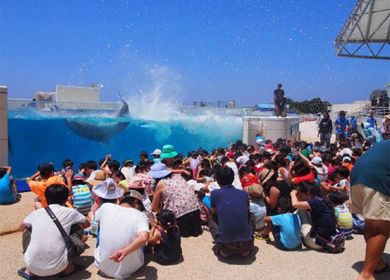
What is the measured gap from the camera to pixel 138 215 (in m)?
3.86

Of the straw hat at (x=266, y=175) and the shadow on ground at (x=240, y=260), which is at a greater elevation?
the straw hat at (x=266, y=175)

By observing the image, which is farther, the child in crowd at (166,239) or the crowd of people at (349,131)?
the crowd of people at (349,131)

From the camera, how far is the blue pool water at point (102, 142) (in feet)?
49.8

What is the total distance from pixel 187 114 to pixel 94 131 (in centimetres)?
568

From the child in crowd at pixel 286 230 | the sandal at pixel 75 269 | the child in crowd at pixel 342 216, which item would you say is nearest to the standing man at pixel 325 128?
the child in crowd at pixel 342 216

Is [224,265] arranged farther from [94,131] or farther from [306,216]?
[94,131]

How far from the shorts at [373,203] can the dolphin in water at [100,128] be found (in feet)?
51.1

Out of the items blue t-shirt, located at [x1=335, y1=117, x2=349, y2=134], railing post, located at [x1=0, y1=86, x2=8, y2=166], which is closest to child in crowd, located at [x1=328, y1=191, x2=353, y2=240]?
railing post, located at [x1=0, y1=86, x2=8, y2=166]

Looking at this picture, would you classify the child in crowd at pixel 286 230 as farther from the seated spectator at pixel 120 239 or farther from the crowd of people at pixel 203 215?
the seated spectator at pixel 120 239

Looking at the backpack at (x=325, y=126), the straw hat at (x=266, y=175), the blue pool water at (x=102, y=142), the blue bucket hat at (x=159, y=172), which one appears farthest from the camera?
the blue pool water at (x=102, y=142)

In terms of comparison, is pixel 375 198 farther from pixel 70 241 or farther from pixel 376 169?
pixel 70 241

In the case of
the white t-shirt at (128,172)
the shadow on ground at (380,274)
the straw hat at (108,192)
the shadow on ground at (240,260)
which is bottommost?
the shadow on ground at (240,260)

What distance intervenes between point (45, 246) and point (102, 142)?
1513 cm

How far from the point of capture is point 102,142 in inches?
726
